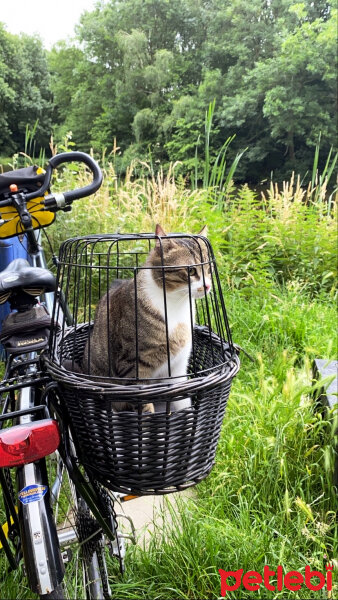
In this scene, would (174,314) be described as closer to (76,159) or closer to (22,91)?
(76,159)

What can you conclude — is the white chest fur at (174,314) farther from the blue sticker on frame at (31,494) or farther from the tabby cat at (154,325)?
the blue sticker on frame at (31,494)

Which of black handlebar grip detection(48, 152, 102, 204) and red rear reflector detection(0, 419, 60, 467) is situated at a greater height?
black handlebar grip detection(48, 152, 102, 204)

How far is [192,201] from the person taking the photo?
10.7ft

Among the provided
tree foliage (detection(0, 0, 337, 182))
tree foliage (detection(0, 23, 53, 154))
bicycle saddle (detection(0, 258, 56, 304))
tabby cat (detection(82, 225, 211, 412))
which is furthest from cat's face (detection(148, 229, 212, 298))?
tree foliage (detection(0, 23, 53, 154))

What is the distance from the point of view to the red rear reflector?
2.26 feet

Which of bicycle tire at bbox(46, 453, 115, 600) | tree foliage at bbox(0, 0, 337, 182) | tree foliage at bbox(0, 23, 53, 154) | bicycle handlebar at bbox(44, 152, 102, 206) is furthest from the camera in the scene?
tree foliage at bbox(0, 23, 53, 154)

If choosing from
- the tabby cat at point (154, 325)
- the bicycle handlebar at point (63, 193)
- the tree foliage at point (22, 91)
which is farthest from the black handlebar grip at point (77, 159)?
the tree foliage at point (22, 91)

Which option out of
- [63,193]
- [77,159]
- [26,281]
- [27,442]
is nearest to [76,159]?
[77,159]

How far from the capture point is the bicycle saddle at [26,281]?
953 millimetres

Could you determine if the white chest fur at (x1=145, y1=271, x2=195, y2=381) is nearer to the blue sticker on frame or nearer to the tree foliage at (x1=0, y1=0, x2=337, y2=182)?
the blue sticker on frame

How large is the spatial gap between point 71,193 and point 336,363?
1.23 m

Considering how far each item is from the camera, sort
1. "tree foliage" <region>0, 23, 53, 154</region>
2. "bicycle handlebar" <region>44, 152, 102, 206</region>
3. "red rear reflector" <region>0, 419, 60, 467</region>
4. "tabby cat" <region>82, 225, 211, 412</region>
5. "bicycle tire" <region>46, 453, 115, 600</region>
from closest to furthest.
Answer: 1. "red rear reflector" <region>0, 419, 60, 467</region>
2. "bicycle tire" <region>46, 453, 115, 600</region>
3. "tabby cat" <region>82, 225, 211, 412</region>
4. "bicycle handlebar" <region>44, 152, 102, 206</region>
5. "tree foliage" <region>0, 23, 53, 154</region>

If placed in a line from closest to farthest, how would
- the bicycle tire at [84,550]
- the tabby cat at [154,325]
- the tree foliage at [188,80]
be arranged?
the bicycle tire at [84,550] < the tabby cat at [154,325] < the tree foliage at [188,80]

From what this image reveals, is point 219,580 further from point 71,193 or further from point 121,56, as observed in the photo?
point 121,56
